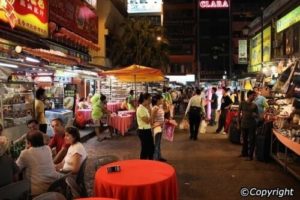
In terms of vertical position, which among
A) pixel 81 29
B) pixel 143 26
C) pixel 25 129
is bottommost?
pixel 25 129

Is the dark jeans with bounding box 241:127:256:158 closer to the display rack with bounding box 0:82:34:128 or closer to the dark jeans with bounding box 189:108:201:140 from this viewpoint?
the dark jeans with bounding box 189:108:201:140

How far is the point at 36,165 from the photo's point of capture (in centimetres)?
570

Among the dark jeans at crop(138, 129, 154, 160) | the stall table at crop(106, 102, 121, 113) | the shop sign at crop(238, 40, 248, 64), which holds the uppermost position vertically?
the shop sign at crop(238, 40, 248, 64)

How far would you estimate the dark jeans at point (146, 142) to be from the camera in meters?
9.52

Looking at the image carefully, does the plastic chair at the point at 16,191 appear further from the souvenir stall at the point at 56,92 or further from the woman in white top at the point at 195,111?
the woman in white top at the point at 195,111

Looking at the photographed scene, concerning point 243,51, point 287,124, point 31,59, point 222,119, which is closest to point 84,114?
point 222,119

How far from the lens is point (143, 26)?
31656 mm

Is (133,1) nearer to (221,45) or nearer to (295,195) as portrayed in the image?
(295,195)

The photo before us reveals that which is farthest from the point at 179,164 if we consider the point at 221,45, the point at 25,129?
the point at 221,45

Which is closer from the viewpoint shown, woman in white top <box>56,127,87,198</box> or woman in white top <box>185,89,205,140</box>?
woman in white top <box>56,127,87,198</box>

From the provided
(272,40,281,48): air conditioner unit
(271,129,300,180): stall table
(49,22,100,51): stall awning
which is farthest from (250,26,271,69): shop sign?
(271,129,300,180): stall table

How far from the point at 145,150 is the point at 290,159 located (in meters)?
3.78

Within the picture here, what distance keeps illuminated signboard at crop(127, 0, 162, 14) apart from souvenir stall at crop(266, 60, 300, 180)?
49.1ft

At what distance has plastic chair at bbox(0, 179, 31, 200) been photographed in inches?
180
